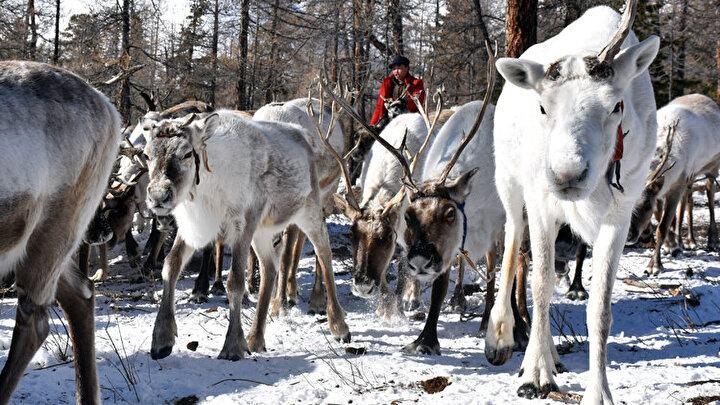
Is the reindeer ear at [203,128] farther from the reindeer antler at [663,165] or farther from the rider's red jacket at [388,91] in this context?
the reindeer antler at [663,165]

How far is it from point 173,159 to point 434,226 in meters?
1.87

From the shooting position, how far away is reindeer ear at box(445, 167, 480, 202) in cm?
504

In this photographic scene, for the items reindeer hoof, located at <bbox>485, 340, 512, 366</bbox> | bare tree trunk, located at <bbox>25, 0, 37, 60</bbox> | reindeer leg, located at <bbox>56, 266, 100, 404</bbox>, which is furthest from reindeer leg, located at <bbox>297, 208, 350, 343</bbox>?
bare tree trunk, located at <bbox>25, 0, 37, 60</bbox>

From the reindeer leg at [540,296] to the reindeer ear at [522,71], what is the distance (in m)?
0.86

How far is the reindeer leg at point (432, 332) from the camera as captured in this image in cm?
491

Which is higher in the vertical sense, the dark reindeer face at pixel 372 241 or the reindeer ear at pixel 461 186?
the reindeer ear at pixel 461 186

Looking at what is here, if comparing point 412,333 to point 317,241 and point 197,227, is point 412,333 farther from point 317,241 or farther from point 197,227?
point 197,227

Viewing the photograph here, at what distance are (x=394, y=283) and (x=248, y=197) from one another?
2.87 meters

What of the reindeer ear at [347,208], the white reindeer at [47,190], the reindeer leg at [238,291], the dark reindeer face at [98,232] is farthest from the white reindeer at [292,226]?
the white reindeer at [47,190]

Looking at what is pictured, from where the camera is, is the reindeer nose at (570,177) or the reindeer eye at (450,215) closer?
the reindeer nose at (570,177)

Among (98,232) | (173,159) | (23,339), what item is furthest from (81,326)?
(98,232)

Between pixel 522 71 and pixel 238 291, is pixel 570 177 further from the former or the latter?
pixel 238 291

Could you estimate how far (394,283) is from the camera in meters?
7.79

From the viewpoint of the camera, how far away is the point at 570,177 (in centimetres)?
292
